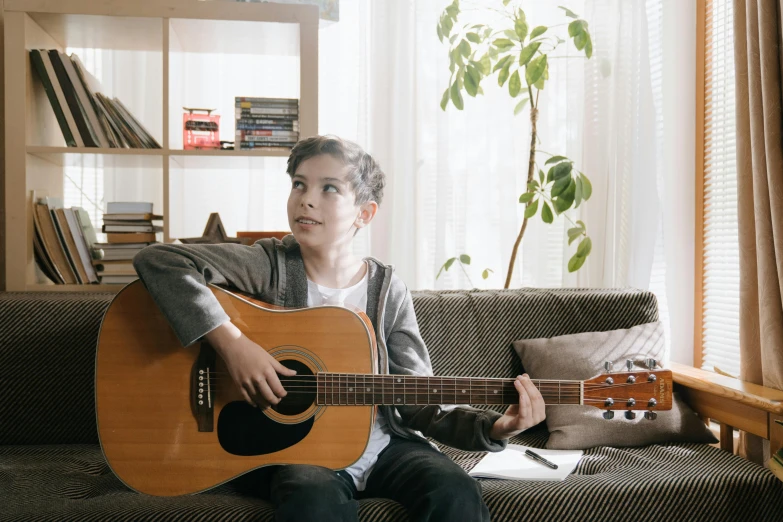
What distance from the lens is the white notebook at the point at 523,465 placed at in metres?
1.45

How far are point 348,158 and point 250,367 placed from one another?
497 millimetres

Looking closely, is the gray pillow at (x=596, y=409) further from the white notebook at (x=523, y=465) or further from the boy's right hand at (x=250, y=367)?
the boy's right hand at (x=250, y=367)

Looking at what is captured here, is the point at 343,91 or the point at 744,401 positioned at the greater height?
the point at 343,91

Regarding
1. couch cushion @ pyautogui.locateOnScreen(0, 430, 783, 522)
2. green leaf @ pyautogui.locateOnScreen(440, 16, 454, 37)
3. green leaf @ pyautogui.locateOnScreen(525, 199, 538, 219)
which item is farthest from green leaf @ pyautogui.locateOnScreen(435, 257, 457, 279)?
couch cushion @ pyautogui.locateOnScreen(0, 430, 783, 522)

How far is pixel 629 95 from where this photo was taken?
2.53 m

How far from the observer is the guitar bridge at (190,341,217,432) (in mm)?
1288

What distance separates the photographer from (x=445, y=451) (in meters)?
1.67

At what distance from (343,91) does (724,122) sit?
1.38m

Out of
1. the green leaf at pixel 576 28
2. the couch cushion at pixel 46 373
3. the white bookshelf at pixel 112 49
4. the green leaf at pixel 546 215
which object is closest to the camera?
the couch cushion at pixel 46 373

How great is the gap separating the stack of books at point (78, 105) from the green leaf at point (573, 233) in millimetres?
1500

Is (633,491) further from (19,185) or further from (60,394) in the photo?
(19,185)

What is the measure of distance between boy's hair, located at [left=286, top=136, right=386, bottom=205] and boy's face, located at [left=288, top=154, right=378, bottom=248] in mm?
13

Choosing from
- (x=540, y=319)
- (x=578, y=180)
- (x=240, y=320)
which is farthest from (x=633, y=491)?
(x=578, y=180)

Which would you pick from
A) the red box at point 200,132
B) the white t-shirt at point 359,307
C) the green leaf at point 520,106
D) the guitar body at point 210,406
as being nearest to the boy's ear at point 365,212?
the white t-shirt at point 359,307
